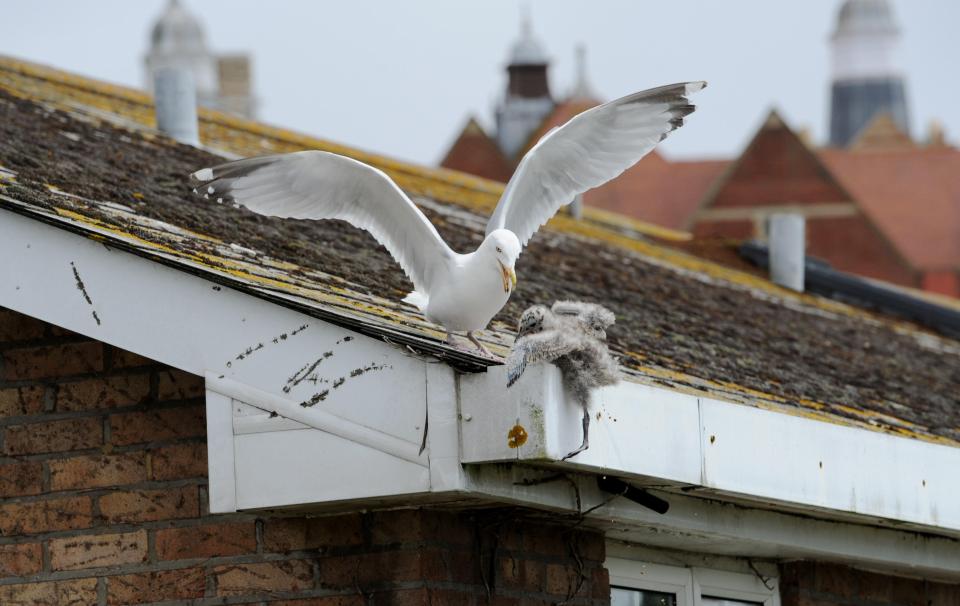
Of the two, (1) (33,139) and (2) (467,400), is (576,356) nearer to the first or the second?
(2) (467,400)

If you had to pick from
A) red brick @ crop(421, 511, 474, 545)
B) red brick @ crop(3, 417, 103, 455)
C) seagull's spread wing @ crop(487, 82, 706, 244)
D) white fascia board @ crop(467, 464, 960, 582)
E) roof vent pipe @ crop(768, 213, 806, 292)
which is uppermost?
roof vent pipe @ crop(768, 213, 806, 292)

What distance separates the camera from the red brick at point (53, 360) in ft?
20.0

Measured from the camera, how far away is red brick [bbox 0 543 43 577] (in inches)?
236

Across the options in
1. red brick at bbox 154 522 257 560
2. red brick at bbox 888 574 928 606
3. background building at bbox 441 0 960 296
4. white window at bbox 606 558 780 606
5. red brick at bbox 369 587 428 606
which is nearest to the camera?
red brick at bbox 369 587 428 606

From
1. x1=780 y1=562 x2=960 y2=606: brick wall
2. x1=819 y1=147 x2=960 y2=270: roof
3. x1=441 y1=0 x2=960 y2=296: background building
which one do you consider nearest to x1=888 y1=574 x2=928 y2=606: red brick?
x1=780 y1=562 x2=960 y2=606: brick wall

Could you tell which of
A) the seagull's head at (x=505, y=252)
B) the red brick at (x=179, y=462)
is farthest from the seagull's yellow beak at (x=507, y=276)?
the red brick at (x=179, y=462)

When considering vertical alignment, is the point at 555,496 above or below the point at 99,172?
below

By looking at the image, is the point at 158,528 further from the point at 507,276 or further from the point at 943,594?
the point at 943,594

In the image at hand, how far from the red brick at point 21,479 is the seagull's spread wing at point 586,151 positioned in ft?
4.79

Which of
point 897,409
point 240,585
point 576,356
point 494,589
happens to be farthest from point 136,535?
point 897,409

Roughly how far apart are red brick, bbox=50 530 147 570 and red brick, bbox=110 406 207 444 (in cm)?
26

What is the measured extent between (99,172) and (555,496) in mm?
2436

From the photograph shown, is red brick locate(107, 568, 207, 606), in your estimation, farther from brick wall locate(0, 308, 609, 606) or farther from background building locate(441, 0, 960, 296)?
background building locate(441, 0, 960, 296)

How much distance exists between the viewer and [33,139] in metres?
7.67
